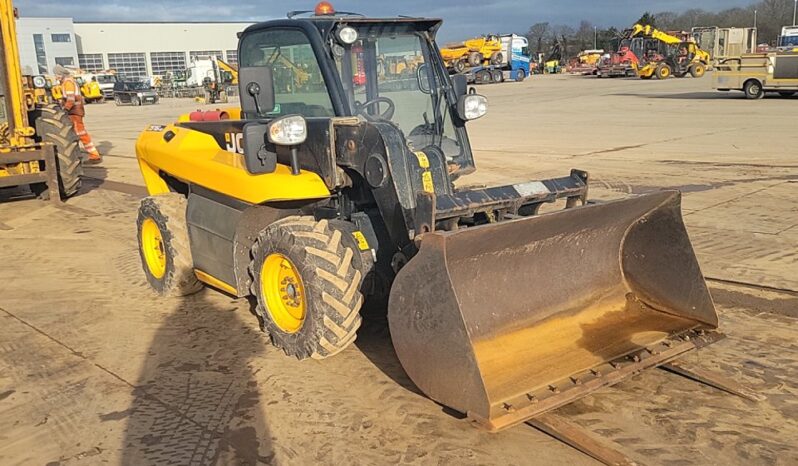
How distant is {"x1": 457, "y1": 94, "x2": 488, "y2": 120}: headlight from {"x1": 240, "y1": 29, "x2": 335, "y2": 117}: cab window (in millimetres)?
983

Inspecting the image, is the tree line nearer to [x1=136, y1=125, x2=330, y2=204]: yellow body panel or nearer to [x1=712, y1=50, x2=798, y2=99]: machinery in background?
[x1=712, y1=50, x2=798, y2=99]: machinery in background

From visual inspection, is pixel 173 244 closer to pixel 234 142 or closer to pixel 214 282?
pixel 214 282

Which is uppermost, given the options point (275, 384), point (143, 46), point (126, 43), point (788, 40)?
point (126, 43)

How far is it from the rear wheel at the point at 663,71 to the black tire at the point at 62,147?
37.4m

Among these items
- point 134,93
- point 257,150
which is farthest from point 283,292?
point 134,93

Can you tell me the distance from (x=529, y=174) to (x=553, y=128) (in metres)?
7.29

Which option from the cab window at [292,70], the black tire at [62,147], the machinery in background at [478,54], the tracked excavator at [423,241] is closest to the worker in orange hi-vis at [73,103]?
the black tire at [62,147]

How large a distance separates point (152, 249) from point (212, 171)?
157 centimetres

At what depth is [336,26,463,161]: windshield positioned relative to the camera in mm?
4637

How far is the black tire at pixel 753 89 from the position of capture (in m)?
24.3

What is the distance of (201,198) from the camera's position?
5.52m

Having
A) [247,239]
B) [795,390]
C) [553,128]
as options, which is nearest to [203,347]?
[247,239]

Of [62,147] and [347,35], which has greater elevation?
Result: [347,35]

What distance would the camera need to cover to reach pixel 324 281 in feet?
13.4
